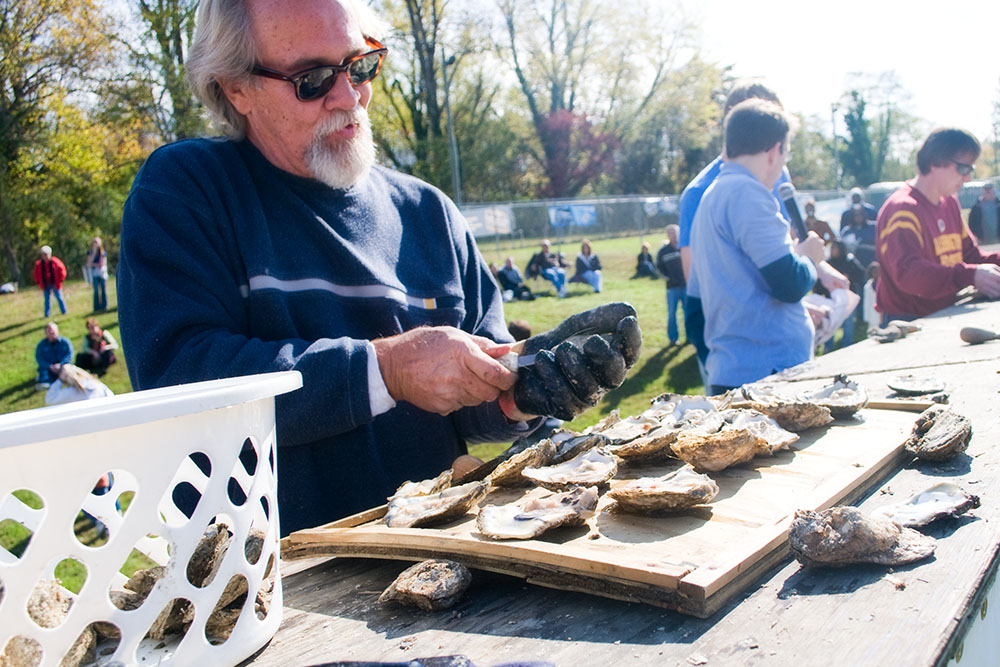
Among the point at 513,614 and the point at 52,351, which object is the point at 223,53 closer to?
the point at 513,614

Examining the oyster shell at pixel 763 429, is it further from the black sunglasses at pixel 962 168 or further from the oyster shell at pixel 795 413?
the black sunglasses at pixel 962 168

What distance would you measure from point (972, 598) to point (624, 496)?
0.51 m

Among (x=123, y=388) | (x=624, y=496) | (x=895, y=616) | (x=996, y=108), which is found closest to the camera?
(x=895, y=616)

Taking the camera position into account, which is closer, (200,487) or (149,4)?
(200,487)

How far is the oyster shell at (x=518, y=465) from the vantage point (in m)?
1.52

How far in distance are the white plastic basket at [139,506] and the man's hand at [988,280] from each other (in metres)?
4.66

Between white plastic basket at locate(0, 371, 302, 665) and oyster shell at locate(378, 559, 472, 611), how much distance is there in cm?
18

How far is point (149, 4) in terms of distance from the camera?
52.2 ft

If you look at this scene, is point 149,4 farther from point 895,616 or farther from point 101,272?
point 895,616

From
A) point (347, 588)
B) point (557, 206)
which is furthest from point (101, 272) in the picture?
point (347, 588)

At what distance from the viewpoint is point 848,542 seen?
1.10 metres

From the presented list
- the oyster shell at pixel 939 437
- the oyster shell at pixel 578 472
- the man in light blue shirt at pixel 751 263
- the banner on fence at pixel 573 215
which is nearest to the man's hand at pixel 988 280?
the man in light blue shirt at pixel 751 263

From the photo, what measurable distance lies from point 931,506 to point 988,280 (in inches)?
155

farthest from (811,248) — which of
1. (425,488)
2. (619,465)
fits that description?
(425,488)
